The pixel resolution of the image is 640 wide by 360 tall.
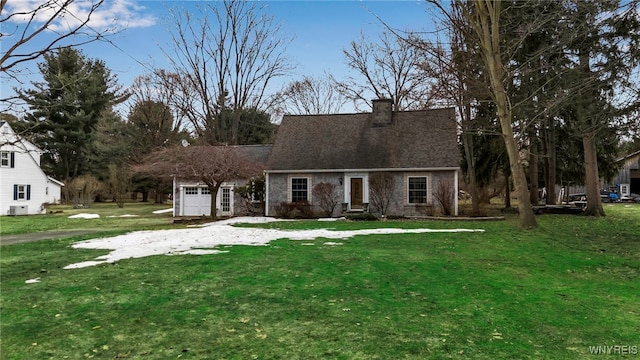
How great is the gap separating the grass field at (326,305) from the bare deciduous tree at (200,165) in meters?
9.58

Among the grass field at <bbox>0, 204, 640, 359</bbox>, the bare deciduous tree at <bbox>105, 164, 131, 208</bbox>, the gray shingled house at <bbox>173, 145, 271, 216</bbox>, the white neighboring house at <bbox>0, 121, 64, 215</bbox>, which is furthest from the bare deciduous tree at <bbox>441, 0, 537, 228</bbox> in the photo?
the white neighboring house at <bbox>0, 121, 64, 215</bbox>

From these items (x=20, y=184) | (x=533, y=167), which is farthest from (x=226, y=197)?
(x=533, y=167)

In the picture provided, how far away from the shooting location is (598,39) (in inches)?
537

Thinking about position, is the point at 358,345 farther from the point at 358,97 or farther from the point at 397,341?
the point at 358,97

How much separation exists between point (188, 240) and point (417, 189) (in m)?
12.7

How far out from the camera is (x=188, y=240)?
473 inches

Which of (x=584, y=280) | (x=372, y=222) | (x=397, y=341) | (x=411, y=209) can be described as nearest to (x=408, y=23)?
(x=411, y=209)

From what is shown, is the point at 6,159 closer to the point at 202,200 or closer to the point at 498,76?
the point at 202,200

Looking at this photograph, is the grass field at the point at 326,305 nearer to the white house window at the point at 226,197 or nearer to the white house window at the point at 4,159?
the white house window at the point at 226,197

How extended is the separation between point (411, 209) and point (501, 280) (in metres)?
14.4

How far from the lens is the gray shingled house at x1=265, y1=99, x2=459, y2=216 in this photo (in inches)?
827

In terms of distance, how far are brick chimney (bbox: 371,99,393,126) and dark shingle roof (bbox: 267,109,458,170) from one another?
0.92 ft

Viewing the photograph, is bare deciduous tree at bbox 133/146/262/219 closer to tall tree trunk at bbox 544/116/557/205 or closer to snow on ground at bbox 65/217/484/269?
snow on ground at bbox 65/217/484/269

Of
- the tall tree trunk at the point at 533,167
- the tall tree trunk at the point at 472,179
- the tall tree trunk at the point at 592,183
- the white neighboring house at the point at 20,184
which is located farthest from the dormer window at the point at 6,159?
the tall tree trunk at the point at 592,183
